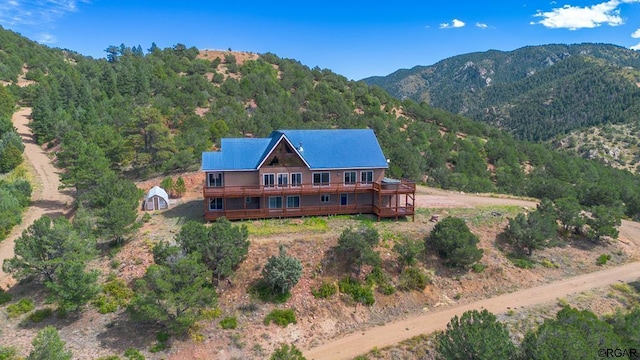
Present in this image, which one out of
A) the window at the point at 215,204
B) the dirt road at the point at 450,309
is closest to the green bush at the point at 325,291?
the dirt road at the point at 450,309

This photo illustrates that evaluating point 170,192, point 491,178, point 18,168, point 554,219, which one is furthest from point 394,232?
point 18,168

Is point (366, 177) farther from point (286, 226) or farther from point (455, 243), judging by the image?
point (455, 243)

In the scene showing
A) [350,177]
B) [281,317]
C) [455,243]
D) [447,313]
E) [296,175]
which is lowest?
[447,313]

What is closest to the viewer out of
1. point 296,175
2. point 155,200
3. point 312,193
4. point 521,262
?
point 521,262

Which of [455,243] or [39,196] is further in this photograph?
[39,196]

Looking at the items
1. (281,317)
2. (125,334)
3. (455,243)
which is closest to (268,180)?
(281,317)

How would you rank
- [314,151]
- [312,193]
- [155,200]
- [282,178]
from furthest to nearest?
[155,200]
[314,151]
[282,178]
[312,193]

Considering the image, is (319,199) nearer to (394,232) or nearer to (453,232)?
(394,232)

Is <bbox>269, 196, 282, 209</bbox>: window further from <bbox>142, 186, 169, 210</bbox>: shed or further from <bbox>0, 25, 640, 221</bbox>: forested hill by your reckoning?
<bbox>0, 25, 640, 221</bbox>: forested hill

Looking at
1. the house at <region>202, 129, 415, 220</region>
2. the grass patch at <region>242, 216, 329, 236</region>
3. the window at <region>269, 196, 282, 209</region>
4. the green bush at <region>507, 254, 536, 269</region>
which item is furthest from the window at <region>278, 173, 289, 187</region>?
the green bush at <region>507, 254, 536, 269</region>
